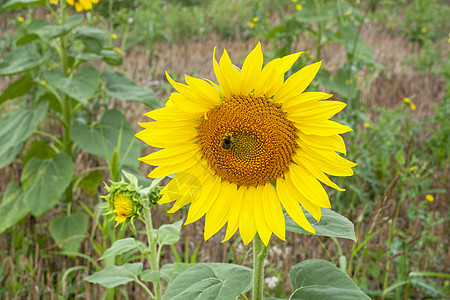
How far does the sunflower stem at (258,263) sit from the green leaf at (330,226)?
0.08 metres

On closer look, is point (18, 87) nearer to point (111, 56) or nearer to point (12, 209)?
point (111, 56)

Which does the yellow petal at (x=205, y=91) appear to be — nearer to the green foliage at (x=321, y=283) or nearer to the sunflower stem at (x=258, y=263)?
the sunflower stem at (x=258, y=263)

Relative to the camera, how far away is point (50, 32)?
2.10 meters

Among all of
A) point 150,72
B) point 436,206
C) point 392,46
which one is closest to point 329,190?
point 436,206

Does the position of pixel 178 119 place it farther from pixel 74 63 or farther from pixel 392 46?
pixel 392 46

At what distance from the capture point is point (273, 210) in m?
1.02

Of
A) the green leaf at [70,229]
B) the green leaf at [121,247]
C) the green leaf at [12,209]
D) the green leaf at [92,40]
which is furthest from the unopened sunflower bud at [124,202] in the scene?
the green leaf at [92,40]

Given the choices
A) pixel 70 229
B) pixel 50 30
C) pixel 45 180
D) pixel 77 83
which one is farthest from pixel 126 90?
pixel 70 229

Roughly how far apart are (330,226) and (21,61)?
1865 mm

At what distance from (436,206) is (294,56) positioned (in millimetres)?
2252

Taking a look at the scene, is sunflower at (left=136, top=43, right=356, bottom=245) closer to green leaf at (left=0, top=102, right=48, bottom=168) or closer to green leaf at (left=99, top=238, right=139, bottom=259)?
green leaf at (left=99, top=238, right=139, bottom=259)

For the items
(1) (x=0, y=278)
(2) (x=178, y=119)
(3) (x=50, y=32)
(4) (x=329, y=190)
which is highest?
(3) (x=50, y=32)

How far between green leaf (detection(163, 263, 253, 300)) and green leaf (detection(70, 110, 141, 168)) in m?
1.17

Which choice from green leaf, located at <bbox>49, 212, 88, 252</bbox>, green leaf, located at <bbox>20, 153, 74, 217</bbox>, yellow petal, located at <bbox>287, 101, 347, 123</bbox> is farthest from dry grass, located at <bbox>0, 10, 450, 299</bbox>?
yellow petal, located at <bbox>287, 101, 347, 123</bbox>
